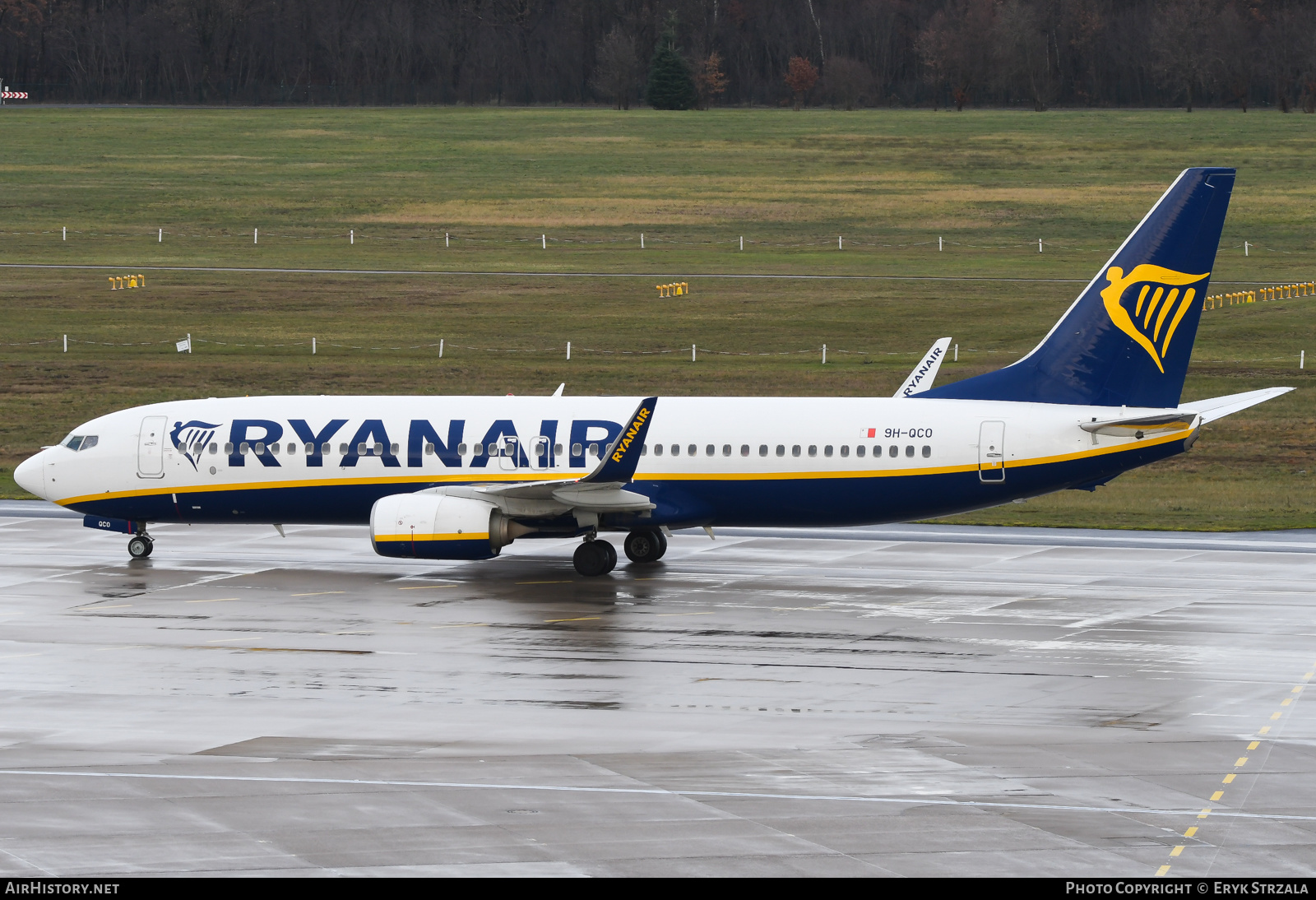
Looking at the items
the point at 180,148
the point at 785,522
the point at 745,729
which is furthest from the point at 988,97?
the point at 745,729

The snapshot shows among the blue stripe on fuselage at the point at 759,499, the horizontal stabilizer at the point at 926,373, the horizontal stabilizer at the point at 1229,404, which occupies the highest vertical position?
the horizontal stabilizer at the point at 926,373

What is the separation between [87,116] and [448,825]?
157 m

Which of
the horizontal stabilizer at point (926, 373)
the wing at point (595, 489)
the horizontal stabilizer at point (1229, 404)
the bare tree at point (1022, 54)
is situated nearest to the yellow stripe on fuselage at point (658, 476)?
the wing at point (595, 489)

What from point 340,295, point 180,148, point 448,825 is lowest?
point 448,825

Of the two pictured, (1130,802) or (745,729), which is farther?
(745,729)

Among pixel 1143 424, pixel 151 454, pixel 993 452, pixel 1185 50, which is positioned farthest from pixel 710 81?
pixel 1143 424

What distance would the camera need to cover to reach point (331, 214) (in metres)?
119

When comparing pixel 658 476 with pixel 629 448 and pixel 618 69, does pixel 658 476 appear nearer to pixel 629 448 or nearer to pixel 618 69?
pixel 629 448

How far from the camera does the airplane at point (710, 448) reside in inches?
1483

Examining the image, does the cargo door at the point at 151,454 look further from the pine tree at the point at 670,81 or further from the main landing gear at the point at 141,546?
the pine tree at the point at 670,81

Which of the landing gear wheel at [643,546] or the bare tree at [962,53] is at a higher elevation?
the bare tree at [962,53]

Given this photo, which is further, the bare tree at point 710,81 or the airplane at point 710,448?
the bare tree at point 710,81

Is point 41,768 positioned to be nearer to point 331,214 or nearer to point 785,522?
point 785,522

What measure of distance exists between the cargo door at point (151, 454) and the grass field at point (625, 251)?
15268 millimetres
